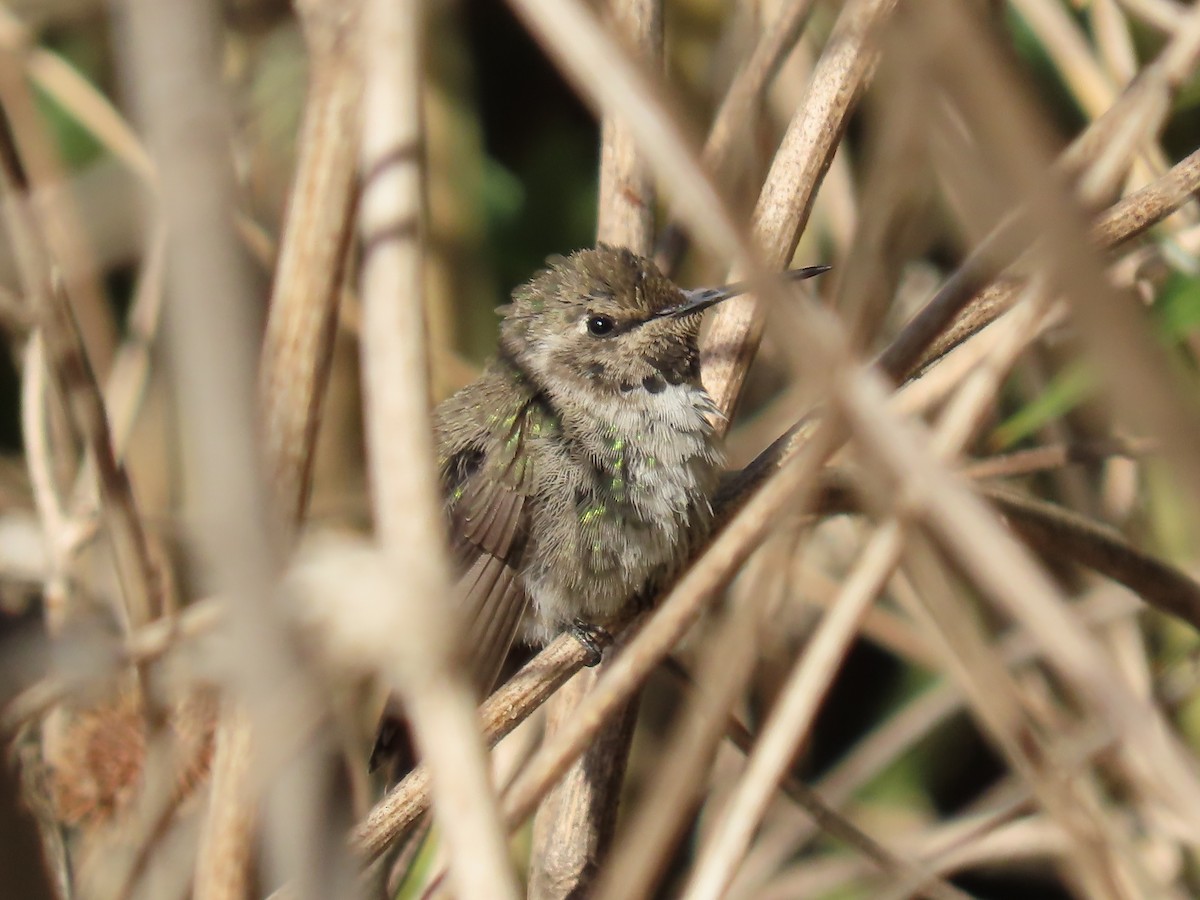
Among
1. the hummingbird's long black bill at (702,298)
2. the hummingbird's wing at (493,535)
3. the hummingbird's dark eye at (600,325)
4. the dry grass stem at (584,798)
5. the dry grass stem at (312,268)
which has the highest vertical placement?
the dry grass stem at (312,268)

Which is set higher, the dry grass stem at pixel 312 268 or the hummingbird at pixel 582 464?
the dry grass stem at pixel 312 268

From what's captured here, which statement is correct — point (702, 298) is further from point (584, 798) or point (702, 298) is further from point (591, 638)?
point (584, 798)

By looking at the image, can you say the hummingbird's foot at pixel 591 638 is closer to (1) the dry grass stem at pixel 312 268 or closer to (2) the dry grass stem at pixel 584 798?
(2) the dry grass stem at pixel 584 798

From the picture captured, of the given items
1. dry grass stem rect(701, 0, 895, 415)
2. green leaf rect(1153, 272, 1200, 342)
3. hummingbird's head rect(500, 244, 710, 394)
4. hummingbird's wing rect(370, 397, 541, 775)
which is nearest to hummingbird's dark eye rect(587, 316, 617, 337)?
hummingbird's head rect(500, 244, 710, 394)

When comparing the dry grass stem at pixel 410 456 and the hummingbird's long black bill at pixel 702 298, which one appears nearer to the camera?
the dry grass stem at pixel 410 456

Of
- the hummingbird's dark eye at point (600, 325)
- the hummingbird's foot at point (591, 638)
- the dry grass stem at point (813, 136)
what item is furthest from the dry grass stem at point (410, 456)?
the hummingbird's dark eye at point (600, 325)

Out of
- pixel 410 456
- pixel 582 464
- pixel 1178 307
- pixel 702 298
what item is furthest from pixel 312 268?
pixel 1178 307

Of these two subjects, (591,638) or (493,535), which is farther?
(493,535)

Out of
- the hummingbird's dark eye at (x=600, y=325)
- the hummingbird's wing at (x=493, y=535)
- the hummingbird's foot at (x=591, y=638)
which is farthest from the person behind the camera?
the hummingbird's dark eye at (x=600, y=325)
